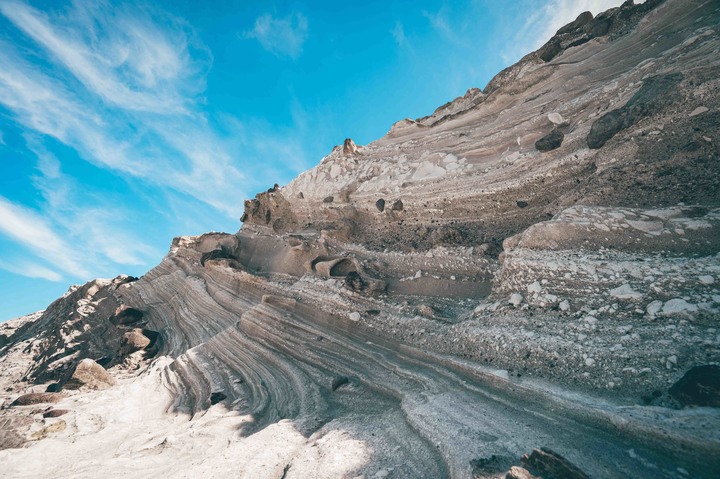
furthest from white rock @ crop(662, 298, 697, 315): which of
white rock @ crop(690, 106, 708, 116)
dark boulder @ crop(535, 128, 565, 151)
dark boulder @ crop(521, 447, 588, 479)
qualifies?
dark boulder @ crop(535, 128, 565, 151)

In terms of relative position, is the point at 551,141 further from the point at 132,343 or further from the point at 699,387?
the point at 132,343

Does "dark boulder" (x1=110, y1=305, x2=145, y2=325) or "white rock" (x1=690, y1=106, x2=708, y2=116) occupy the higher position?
"white rock" (x1=690, y1=106, x2=708, y2=116)

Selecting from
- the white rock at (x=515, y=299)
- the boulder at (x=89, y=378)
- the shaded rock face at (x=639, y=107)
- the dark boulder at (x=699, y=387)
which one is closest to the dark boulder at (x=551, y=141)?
the shaded rock face at (x=639, y=107)

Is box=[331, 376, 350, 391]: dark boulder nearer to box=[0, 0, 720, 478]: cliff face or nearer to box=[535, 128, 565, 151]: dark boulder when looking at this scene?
box=[0, 0, 720, 478]: cliff face

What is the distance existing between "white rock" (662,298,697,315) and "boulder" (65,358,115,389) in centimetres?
1197

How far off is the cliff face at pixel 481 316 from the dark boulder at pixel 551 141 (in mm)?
36

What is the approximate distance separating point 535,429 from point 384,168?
9.27 m

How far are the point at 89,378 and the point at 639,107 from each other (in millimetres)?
14139

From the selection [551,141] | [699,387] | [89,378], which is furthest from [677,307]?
[89,378]

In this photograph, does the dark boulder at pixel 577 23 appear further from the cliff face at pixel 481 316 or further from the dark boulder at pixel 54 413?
the dark boulder at pixel 54 413

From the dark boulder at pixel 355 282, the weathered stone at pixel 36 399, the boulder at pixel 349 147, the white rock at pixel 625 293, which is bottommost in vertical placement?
the weathered stone at pixel 36 399

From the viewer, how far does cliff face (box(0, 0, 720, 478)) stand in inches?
132

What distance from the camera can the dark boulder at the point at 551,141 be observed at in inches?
293

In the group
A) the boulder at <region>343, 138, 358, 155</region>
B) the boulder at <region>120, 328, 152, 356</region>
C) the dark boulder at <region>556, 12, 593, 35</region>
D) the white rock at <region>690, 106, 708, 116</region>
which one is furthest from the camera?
the boulder at <region>343, 138, 358, 155</region>
